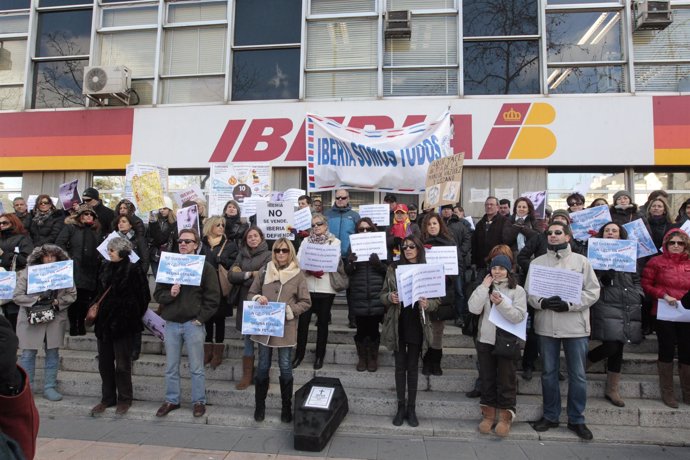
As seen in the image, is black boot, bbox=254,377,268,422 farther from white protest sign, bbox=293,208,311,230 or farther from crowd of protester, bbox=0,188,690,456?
white protest sign, bbox=293,208,311,230

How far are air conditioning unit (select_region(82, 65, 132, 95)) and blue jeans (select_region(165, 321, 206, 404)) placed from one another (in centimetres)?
789

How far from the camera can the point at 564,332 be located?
14.7 ft

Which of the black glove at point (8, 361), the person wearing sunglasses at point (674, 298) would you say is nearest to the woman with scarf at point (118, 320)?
the black glove at point (8, 361)

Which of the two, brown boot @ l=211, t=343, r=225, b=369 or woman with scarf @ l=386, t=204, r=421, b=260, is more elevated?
woman with scarf @ l=386, t=204, r=421, b=260

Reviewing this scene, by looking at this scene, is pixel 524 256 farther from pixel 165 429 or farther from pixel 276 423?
pixel 165 429

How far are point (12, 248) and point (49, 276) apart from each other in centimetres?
139

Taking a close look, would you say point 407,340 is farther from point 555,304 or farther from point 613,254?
point 613,254

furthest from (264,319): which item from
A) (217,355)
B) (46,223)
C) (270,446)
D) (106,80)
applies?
(106,80)

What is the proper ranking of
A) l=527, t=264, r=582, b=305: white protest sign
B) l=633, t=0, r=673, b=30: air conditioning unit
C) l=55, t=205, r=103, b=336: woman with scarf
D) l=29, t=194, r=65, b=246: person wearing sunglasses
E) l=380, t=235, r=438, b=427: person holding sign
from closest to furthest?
l=527, t=264, r=582, b=305: white protest sign
l=380, t=235, r=438, b=427: person holding sign
l=55, t=205, r=103, b=336: woman with scarf
l=29, t=194, r=65, b=246: person wearing sunglasses
l=633, t=0, r=673, b=30: air conditioning unit

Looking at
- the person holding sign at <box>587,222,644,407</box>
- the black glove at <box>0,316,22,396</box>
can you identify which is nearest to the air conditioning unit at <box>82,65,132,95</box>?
the black glove at <box>0,316,22,396</box>

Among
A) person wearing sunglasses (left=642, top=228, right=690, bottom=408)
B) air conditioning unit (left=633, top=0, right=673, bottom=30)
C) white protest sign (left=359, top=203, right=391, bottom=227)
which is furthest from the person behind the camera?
air conditioning unit (left=633, top=0, right=673, bottom=30)

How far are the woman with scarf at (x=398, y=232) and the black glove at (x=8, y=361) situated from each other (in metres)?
4.94

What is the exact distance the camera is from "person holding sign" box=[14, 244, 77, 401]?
5.31 metres

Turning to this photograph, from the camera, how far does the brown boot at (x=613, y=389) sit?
193 inches
